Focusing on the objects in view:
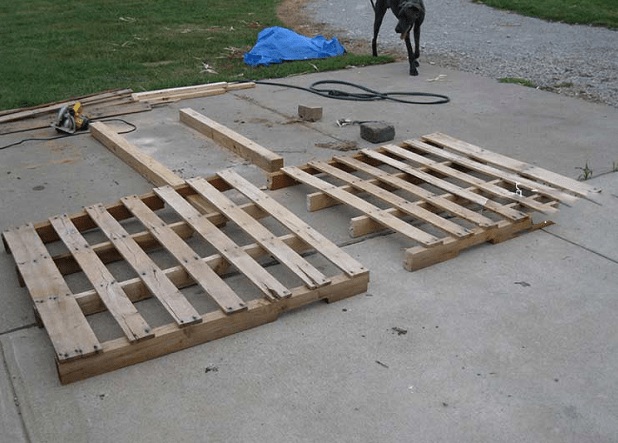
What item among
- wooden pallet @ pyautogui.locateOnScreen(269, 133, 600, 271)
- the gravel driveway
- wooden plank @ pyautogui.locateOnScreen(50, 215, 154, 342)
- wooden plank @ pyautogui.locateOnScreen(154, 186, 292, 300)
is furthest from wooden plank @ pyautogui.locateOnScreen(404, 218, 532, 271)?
the gravel driveway

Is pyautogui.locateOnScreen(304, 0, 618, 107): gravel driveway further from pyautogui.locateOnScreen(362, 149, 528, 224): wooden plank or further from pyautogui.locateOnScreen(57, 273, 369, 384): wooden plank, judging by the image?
pyautogui.locateOnScreen(57, 273, 369, 384): wooden plank

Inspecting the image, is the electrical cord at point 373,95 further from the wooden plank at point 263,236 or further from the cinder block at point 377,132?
the wooden plank at point 263,236

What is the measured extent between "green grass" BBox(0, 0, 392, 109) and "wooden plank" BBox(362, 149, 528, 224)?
3660 millimetres

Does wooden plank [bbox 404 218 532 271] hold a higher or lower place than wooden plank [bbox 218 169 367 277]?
lower

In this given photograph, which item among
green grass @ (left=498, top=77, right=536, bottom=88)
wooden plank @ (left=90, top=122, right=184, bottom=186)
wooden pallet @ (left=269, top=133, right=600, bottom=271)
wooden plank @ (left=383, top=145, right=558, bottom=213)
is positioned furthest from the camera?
green grass @ (left=498, top=77, right=536, bottom=88)

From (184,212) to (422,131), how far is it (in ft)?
9.51

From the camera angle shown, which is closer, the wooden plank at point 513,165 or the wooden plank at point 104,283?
the wooden plank at point 104,283

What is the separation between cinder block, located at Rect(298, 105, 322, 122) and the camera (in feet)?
21.4

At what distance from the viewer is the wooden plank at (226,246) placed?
133 inches

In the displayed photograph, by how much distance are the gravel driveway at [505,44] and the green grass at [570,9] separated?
0.31 meters

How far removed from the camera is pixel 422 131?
629cm

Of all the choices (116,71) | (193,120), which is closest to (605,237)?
(193,120)

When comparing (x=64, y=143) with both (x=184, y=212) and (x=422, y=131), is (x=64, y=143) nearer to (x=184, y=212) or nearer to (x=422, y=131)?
(x=184, y=212)

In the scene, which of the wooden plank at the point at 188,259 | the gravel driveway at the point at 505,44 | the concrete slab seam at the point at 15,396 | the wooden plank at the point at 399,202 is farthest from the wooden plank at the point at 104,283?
the gravel driveway at the point at 505,44
